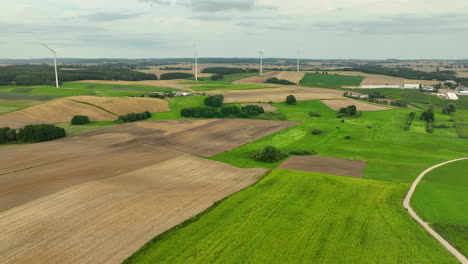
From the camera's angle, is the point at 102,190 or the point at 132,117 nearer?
the point at 102,190

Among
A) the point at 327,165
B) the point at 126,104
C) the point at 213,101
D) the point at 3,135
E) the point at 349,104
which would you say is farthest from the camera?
the point at 349,104

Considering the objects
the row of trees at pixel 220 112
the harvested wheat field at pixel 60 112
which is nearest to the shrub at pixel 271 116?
the row of trees at pixel 220 112

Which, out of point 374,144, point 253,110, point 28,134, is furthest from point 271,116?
point 28,134

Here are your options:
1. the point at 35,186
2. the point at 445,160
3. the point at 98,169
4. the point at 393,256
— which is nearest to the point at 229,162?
the point at 98,169

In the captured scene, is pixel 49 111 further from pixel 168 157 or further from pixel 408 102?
pixel 408 102

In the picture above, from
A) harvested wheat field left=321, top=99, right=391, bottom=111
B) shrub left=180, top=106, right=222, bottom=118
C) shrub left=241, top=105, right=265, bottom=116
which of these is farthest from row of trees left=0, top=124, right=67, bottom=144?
harvested wheat field left=321, top=99, right=391, bottom=111

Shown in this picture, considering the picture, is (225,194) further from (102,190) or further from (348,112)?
(348,112)

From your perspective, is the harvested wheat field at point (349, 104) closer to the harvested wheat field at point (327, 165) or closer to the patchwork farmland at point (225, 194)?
the patchwork farmland at point (225, 194)
